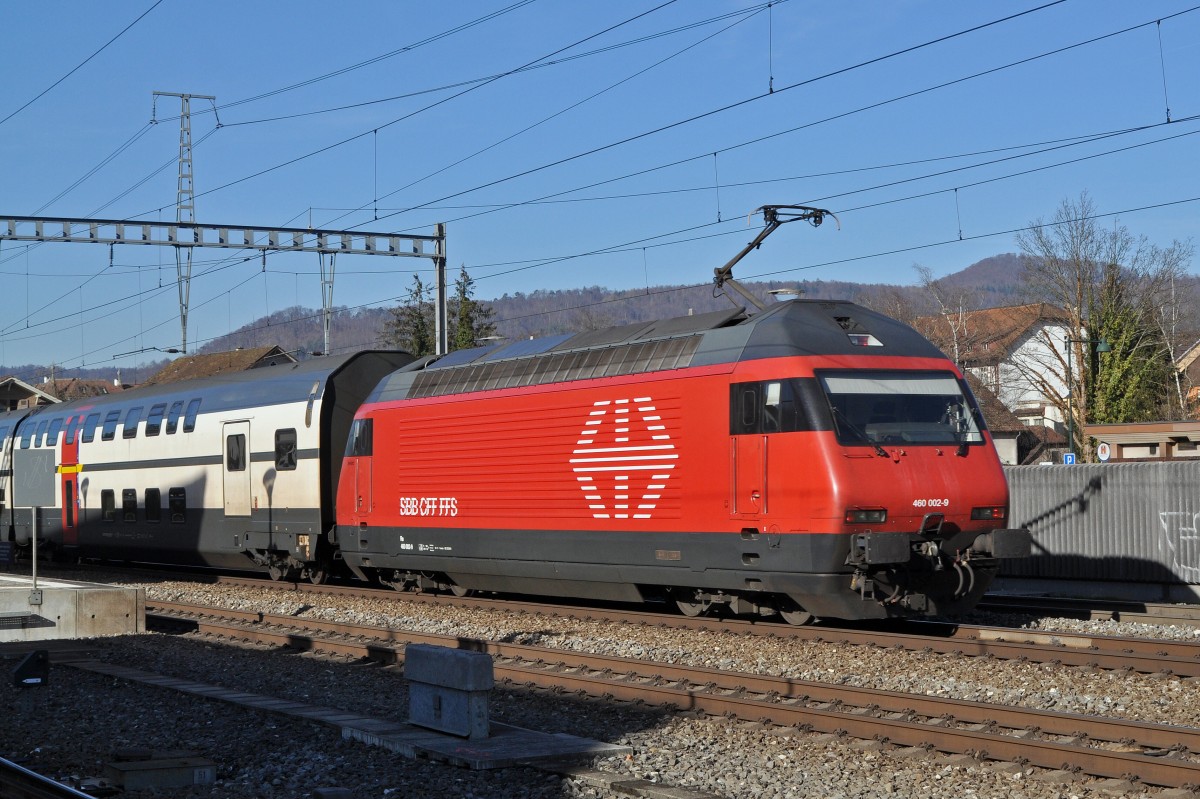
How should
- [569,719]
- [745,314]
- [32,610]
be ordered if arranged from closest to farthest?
[569,719]
[745,314]
[32,610]

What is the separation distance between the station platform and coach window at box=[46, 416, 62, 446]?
14.6 m

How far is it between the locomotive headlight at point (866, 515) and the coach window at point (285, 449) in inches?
496

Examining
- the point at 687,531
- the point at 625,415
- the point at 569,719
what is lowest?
the point at 569,719

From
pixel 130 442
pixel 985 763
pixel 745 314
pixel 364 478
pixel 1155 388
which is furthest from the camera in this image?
pixel 1155 388

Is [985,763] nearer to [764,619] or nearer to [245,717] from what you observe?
[245,717]

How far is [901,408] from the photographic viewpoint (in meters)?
14.4

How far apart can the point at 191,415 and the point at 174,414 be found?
0.79 m

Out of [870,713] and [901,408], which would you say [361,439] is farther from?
[870,713]

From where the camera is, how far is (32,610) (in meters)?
17.2

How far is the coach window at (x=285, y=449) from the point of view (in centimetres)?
2314

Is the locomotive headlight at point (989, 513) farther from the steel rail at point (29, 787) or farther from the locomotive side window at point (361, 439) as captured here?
the locomotive side window at point (361, 439)

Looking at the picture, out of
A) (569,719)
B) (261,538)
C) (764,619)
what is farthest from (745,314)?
(261,538)

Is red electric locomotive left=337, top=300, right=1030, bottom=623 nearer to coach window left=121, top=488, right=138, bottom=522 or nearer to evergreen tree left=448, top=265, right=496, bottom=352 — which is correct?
coach window left=121, top=488, right=138, bottom=522

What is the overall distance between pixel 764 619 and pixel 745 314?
3.86 m
